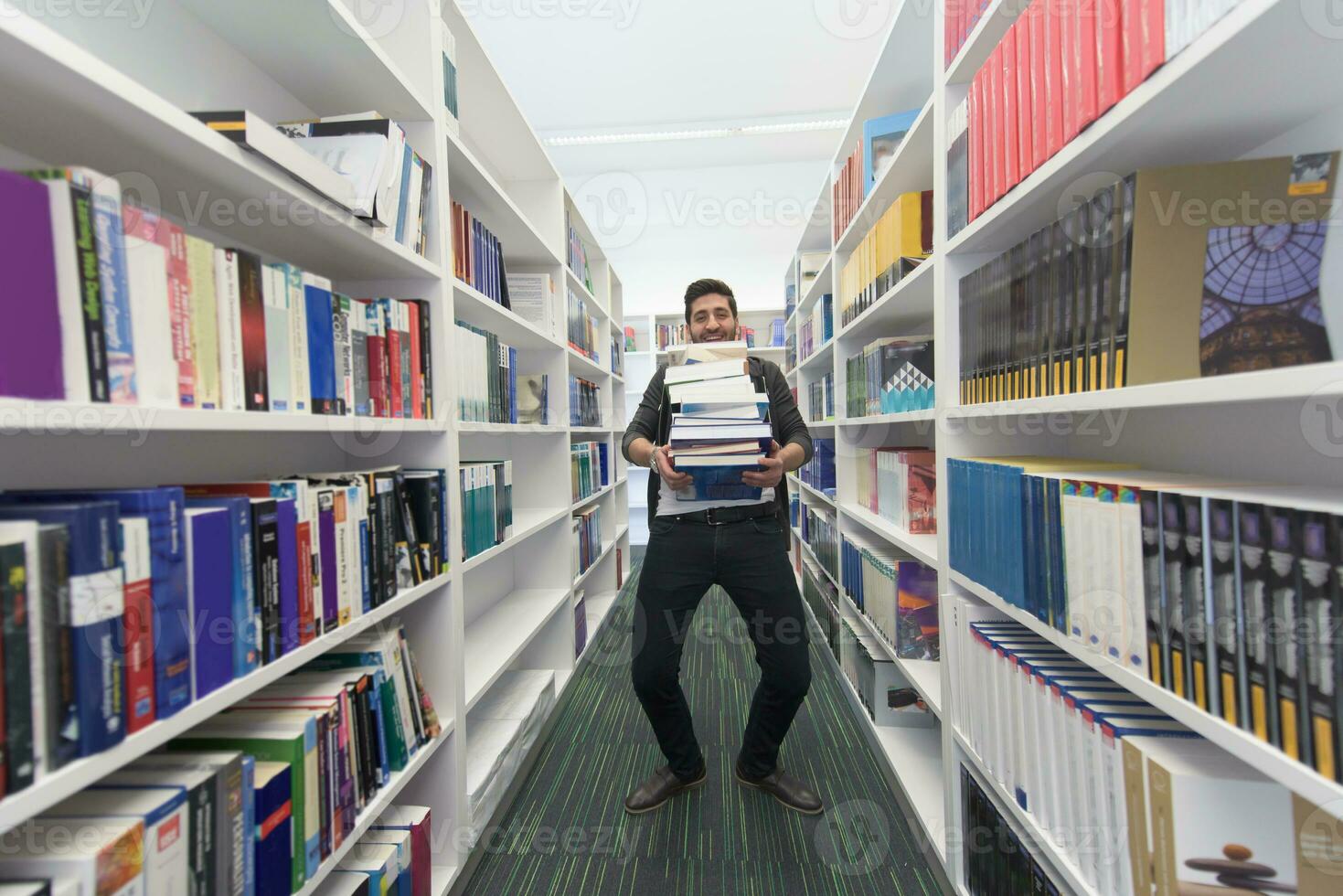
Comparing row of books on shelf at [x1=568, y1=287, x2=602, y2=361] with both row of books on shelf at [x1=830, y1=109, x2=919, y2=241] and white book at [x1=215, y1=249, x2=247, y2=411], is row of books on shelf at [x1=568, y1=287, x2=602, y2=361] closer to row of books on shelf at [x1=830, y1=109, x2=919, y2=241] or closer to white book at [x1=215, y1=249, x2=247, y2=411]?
row of books on shelf at [x1=830, y1=109, x2=919, y2=241]

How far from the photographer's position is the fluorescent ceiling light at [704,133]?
407 cm

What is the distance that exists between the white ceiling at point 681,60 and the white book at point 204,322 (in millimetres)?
2478

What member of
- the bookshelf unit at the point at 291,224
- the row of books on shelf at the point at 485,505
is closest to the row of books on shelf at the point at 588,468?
the bookshelf unit at the point at 291,224

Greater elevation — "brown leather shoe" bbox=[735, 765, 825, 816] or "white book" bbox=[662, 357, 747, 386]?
"white book" bbox=[662, 357, 747, 386]

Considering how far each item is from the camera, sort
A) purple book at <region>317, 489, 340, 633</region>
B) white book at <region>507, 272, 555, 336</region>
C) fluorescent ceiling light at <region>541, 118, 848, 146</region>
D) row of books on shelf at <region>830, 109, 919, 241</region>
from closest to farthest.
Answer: purple book at <region>317, 489, 340, 633</region>
row of books on shelf at <region>830, 109, 919, 241</region>
white book at <region>507, 272, 555, 336</region>
fluorescent ceiling light at <region>541, 118, 848, 146</region>

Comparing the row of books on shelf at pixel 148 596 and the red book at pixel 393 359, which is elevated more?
the red book at pixel 393 359

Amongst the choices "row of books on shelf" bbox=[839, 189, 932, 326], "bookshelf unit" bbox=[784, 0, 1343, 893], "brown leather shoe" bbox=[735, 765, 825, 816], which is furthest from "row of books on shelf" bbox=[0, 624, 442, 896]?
"row of books on shelf" bbox=[839, 189, 932, 326]

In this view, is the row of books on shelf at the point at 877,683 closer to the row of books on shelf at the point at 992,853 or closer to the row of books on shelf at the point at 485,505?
the row of books on shelf at the point at 992,853

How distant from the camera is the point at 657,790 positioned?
1610 millimetres

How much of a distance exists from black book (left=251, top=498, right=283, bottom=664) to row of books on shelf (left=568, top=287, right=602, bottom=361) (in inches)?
74.2

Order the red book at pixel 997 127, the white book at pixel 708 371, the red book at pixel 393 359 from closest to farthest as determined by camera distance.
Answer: the red book at pixel 997 127 → the red book at pixel 393 359 → the white book at pixel 708 371

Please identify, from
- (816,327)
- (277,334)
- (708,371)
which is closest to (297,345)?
(277,334)

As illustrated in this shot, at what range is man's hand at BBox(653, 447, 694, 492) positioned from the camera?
1.38 m

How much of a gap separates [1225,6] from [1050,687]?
36.6 inches
